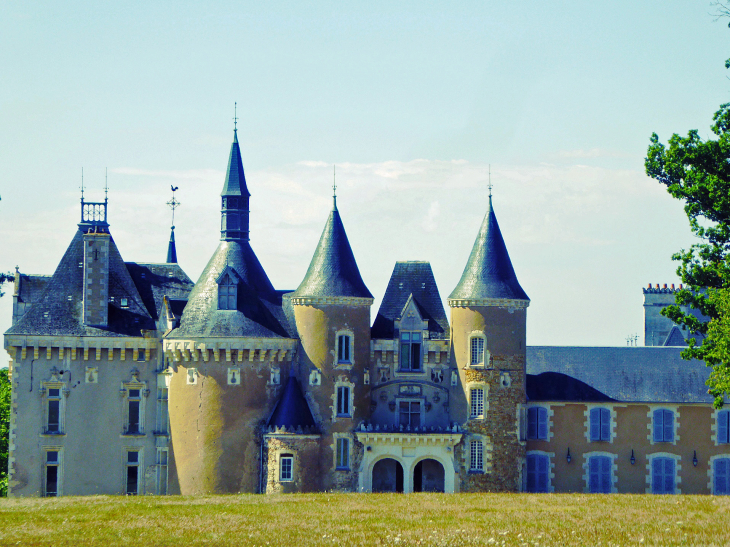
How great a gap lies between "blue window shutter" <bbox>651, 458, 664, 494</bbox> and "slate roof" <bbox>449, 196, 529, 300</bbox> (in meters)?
11.1

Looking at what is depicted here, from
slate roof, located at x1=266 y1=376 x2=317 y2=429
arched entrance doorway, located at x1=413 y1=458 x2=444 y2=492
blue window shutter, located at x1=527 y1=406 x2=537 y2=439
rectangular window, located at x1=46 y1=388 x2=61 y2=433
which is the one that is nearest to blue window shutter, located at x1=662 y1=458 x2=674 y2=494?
blue window shutter, located at x1=527 y1=406 x2=537 y2=439

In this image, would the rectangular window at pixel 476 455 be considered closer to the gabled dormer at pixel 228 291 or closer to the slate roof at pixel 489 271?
the slate roof at pixel 489 271

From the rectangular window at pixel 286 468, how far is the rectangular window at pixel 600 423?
15.9 meters

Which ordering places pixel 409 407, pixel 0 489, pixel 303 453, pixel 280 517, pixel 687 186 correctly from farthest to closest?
pixel 0 489 → pixel 409 407 → pixel 303 453 → pixel 687 186 → pixel 280 517

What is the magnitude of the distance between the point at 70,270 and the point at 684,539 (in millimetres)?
35018

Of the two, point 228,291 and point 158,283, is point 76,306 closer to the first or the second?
point 158,283

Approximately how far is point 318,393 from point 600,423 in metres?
14.9

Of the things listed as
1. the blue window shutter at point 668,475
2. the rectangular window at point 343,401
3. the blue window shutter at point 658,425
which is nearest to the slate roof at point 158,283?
the rectangular window at point 343,401

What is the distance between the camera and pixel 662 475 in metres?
55.3

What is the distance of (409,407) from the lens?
54250 millimetres

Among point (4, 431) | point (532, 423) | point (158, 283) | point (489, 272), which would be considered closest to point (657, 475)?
point (532, 423)

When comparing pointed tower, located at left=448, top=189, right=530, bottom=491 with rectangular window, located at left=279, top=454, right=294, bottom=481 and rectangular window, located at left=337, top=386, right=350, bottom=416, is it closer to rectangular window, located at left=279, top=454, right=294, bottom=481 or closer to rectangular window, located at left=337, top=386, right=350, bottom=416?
rectangular window, located at left=337, top=386, right=350, bottom=416

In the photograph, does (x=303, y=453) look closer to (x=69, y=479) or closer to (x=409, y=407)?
(x=409, y=407)

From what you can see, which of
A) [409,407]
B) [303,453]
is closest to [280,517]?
[303,453]
